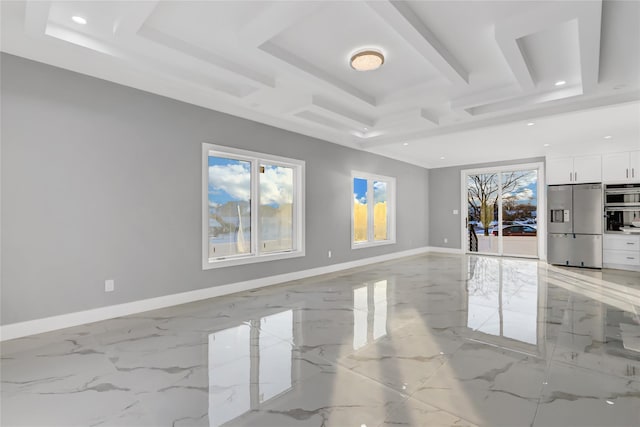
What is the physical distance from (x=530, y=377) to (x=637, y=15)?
2966 millimetres

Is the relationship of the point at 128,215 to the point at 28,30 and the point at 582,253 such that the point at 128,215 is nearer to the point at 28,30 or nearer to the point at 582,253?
the point at 28,30

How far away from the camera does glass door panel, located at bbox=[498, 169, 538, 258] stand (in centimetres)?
795

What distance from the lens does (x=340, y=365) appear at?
242 centimetres

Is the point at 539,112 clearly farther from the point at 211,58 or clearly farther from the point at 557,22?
the point at 211,58

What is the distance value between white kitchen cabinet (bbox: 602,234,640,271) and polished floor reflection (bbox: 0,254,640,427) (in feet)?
9.94

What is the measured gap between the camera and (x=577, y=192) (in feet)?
22.2

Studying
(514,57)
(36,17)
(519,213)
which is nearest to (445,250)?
(519,213)

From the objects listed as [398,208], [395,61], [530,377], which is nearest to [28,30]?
[395,61]

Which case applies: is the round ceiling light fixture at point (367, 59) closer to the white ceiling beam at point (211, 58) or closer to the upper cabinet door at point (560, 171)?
the white ceiling beam at point (211, 58)

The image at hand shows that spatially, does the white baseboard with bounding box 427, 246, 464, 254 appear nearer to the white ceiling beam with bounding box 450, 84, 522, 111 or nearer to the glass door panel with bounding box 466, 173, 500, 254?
the glass door panel with bounding box 466, 173, 500, 254

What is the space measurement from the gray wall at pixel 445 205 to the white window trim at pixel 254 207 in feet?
17.4

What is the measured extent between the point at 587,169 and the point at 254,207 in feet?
23.0

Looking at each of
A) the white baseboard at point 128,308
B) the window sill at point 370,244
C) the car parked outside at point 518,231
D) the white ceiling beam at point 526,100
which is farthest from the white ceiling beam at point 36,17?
the car parked outside at point 518,231

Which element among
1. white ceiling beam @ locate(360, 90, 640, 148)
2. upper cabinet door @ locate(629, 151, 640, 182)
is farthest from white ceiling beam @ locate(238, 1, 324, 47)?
upper cabinet door @ locate(629, 151, 640, 182)
